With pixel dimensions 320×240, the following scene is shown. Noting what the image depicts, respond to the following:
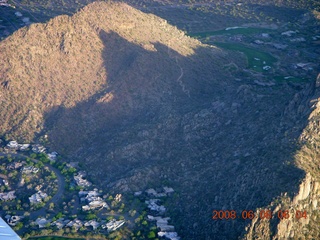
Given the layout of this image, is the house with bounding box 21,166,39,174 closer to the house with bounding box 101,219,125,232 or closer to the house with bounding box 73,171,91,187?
the house with bounding box 73,171,91,187

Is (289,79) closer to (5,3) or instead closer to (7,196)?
(7,196)

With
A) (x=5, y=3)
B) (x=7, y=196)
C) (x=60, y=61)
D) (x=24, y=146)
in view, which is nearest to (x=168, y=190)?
(x=7, y=196)

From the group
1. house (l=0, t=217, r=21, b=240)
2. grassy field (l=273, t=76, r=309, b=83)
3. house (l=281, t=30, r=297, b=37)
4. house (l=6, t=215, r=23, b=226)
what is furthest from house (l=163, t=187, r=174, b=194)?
house (l=281, t=30, r=297, b=37)

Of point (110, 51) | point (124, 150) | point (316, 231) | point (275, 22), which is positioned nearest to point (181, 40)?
point (110, 51)

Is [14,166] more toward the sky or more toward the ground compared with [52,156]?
more toward the ground

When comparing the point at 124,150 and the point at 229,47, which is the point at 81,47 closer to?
the point at 124,150
